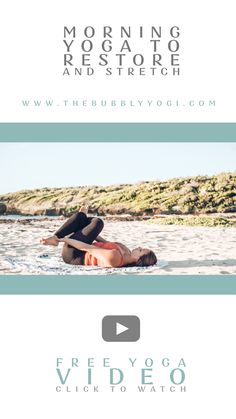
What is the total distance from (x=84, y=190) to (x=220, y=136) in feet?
2.12

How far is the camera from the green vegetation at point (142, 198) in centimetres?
337

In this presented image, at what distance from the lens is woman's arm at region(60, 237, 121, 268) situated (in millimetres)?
3299

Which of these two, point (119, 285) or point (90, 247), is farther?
point (90, 247)

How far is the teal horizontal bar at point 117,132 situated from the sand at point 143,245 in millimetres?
412

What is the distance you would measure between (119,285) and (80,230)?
38 centimetres

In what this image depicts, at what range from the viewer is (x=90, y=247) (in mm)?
3357
